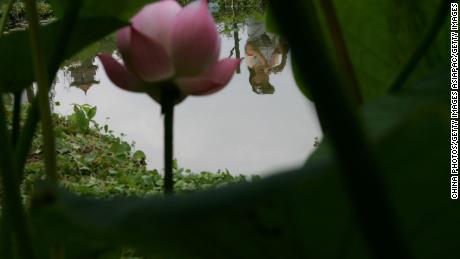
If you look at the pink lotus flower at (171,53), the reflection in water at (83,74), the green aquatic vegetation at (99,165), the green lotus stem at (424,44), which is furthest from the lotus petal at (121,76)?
the reflection in water at (83,74)

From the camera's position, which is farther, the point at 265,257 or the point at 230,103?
the point at 230,103

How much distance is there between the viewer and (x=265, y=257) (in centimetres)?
15

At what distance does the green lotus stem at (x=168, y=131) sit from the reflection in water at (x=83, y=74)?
334 cm

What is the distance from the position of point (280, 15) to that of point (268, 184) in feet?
0.10

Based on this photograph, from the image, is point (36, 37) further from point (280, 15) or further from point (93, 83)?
point (93, 83)

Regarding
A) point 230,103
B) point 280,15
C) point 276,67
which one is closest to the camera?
point 280,15

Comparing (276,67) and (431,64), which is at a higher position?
(276,67)

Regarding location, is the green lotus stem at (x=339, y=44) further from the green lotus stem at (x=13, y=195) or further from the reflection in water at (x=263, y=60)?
the reflection in water at (x=263, y=60)

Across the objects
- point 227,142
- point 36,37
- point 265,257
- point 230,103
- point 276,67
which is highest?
point 276,67

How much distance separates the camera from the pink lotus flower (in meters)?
0.29

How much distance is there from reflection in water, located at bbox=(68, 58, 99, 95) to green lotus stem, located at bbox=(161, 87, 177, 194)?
11.0 feet

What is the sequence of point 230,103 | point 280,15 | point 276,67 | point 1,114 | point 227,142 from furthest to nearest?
point 276,67 < point 230,103 < point 227,142 < point 1,114 < point 280,15

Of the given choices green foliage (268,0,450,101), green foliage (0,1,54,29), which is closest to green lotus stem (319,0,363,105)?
green foliage (268,0,450,101)

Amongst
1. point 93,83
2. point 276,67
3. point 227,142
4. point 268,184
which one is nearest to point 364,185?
point 268,184
